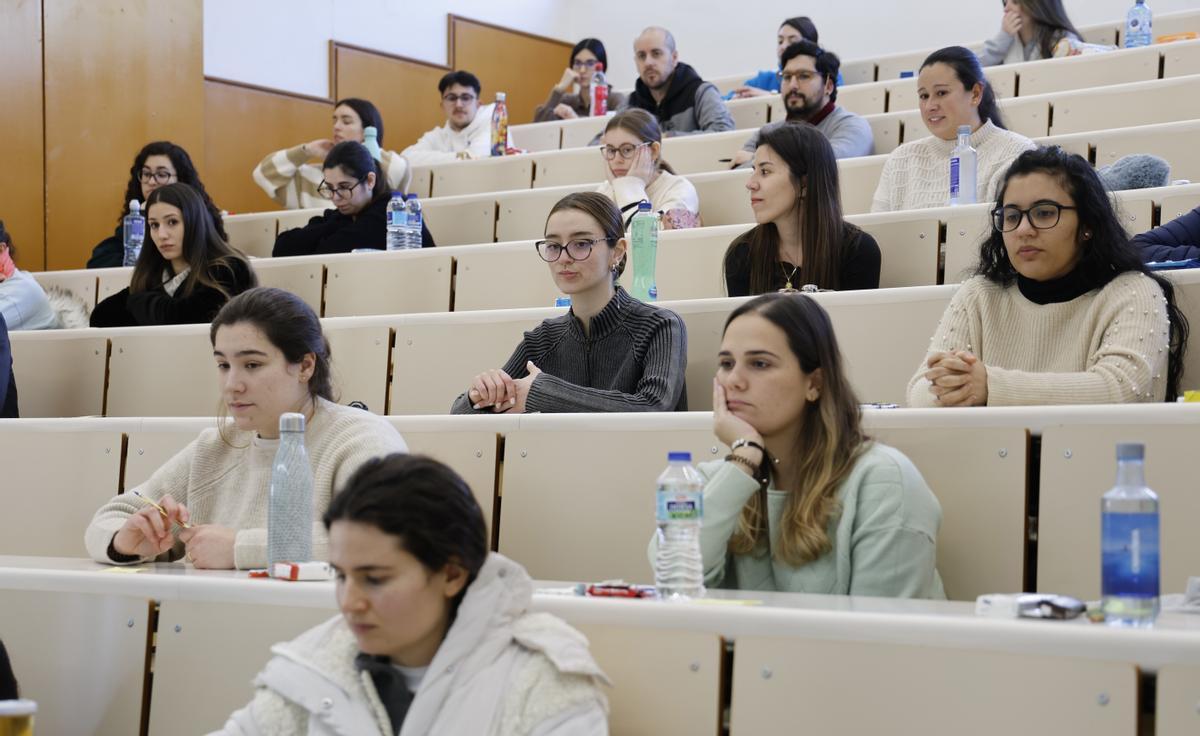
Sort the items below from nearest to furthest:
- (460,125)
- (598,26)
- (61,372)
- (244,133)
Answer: (61,372) < (460,125) < (244,133) < (598,26)

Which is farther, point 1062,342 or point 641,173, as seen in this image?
point 641,173

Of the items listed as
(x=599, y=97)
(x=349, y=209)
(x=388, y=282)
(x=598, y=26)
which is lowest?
(x=388, y=282)

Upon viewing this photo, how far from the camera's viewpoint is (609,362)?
2.87 meters

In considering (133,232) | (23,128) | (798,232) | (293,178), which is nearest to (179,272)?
(133,232)

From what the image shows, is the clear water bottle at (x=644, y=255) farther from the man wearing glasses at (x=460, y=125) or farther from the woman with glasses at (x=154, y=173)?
the man wearing glasses at (x=460, y=125)

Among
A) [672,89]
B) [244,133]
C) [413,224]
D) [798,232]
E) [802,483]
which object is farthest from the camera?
[244,133]

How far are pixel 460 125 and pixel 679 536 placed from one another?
198 inches

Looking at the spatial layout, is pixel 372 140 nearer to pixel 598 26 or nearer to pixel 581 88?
pixel 581 88

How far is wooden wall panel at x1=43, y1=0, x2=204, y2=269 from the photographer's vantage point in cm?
596

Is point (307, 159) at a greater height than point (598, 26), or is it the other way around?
point (598, 26)

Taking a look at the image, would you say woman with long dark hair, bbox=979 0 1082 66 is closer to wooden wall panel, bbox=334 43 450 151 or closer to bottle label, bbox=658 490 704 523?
wooden wall panel, bbox=334 43 450 151

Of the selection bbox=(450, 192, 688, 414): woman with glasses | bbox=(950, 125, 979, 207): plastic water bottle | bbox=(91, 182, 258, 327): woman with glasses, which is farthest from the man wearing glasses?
bbox=(450, 192, 688, 414): woman with glasses

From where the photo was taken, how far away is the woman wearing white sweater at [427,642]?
1.50m

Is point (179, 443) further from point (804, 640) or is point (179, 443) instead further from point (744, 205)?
point (744, 205)
